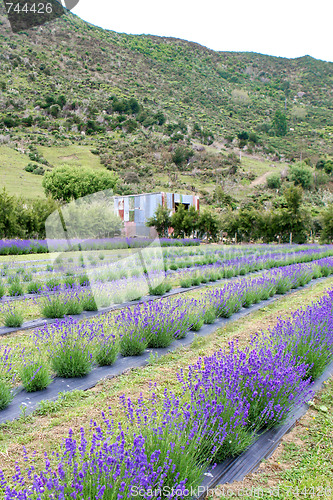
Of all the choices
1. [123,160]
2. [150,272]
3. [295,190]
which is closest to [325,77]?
[123,160]

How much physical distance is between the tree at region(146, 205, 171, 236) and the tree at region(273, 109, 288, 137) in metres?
73.1

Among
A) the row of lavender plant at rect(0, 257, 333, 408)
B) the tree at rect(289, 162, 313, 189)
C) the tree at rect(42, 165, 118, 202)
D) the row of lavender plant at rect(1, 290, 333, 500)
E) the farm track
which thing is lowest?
the farm track

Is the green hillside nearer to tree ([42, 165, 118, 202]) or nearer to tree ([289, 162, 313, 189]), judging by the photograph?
tree ([42, 165, 118, 202])

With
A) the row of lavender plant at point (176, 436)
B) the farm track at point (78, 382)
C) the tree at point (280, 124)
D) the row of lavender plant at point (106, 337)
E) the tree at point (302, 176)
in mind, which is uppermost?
the tree at point (280, 124)

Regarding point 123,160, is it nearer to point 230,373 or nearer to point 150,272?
point 150,272

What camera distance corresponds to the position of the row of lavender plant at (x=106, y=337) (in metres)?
3.80

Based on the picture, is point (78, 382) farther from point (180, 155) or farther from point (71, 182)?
point (180, 155)

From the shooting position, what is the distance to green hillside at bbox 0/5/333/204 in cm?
7056

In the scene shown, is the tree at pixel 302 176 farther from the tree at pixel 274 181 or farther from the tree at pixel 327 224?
the tree at pixel 327 224

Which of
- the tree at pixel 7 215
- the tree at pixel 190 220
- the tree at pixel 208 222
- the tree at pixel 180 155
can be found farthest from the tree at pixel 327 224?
the tree at pixel 180 155

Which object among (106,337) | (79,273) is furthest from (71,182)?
(106,337)

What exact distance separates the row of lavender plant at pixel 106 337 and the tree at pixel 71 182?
144 ft

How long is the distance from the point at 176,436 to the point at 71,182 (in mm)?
49783

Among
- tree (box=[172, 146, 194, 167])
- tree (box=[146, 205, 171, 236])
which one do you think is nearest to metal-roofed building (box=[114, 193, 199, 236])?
tree (box=[146, 205, 171, 236])
